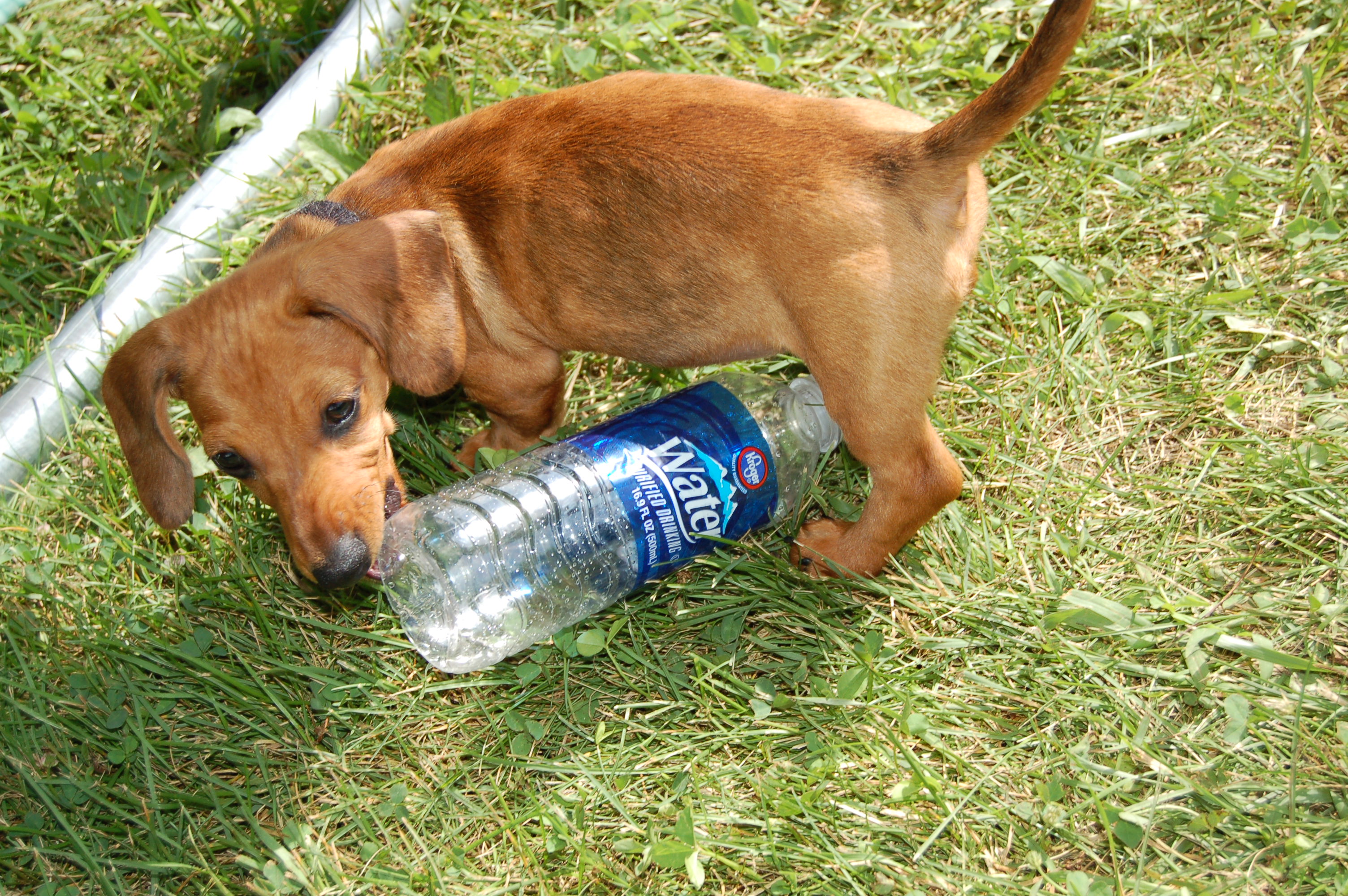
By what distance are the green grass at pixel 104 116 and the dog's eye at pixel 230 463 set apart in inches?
78.1

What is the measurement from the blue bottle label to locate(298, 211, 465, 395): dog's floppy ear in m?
0.56

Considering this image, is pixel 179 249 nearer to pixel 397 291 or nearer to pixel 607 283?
pixel 397 291

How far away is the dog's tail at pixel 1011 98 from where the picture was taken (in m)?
2.50

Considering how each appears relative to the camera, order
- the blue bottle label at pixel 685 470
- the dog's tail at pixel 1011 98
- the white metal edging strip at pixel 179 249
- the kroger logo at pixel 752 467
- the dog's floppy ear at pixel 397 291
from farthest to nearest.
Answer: the white metal edging strip at pixel 179 249, the kroger logo at pixel 752 467, the blue bottle label at pixel 685 470, the dog's floppy ear at pixel 397 291, the dog's tail at pixel 1011 98

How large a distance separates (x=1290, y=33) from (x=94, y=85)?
5.72 metres

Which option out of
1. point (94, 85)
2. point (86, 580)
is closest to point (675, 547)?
point (86, 580)

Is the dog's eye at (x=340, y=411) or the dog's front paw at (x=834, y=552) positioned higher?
the dog's eye at (x=340, y=411)

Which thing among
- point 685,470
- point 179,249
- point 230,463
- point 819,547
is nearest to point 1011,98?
point 685,470

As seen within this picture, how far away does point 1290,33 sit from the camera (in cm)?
436

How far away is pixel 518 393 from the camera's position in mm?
3648

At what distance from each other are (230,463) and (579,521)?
3.58ft

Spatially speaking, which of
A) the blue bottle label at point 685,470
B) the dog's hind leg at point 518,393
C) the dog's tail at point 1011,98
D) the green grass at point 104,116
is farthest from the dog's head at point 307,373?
the green grass at point 104,116

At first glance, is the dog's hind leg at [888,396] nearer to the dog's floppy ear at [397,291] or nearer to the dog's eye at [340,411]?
the dog's floppy ear at [397,291]

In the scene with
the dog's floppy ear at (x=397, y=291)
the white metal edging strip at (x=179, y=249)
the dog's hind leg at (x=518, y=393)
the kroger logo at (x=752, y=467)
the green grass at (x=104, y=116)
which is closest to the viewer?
the dog's floppy ear at (x=397, y=291)
